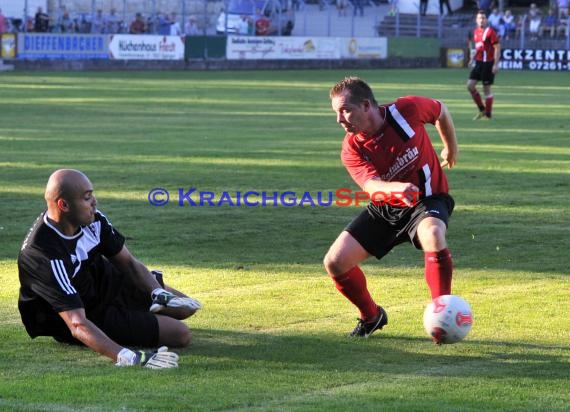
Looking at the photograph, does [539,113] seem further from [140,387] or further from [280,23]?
[280,23]

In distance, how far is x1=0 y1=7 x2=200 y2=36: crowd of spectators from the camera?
4719 centimetres

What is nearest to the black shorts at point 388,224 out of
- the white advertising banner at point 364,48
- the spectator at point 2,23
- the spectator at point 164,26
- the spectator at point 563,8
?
the spectator at point 2,23

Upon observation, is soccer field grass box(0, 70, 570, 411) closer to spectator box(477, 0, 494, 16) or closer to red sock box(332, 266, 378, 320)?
red sock box(332, 266, 378, 320)

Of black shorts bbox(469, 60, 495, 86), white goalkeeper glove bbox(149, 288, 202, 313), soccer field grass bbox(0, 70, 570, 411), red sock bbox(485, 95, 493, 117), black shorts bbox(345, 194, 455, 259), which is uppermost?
black shorts bbox(469, 60, 495, 86)

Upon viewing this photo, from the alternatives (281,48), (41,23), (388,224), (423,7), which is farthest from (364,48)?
(388,224)

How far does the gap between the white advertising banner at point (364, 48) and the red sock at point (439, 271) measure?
46.7 metres

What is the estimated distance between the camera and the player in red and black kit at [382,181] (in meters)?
8.05

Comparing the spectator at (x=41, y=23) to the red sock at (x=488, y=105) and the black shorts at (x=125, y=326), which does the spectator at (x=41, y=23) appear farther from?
the black shorts at (x=125, y=326)

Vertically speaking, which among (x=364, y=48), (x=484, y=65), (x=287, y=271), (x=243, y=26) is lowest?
(x=287, y=271)

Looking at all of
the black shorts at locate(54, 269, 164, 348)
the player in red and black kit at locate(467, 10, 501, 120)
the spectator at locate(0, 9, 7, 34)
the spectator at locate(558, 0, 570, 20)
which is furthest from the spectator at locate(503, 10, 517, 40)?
the black shorts at locate(54, 269, 164, 348)

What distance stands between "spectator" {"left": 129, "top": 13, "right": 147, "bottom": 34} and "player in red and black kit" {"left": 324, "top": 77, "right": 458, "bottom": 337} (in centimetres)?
4219

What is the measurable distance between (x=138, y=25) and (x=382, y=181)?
42.7 metres

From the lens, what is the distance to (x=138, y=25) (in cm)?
4978

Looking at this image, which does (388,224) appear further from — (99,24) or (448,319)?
(99,24)
